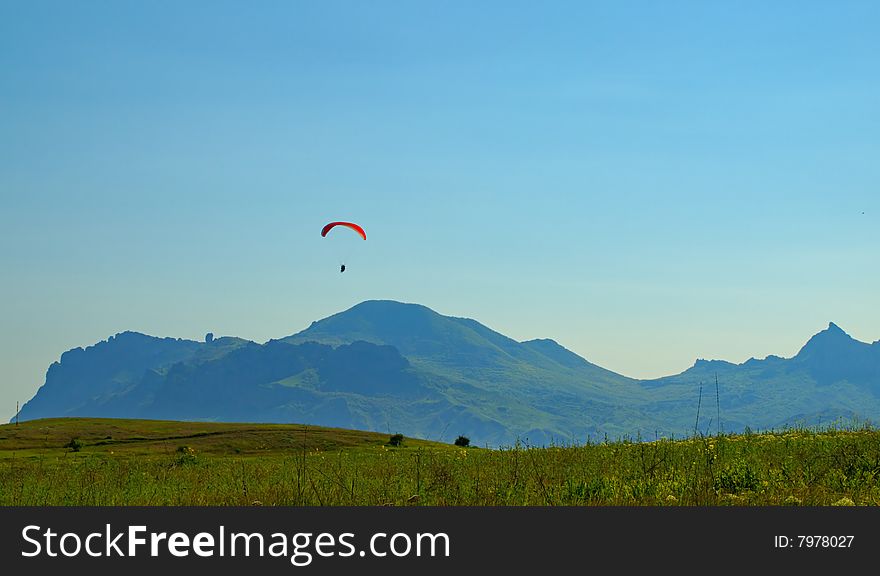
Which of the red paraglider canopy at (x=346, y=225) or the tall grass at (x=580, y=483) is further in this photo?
the red paraglider canopy at (x=346, y=225)

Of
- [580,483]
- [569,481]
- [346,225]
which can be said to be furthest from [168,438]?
[580,483]

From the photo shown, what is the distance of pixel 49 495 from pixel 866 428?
94.5ft

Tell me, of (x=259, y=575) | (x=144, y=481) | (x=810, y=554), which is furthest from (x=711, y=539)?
(x=144, y=481)

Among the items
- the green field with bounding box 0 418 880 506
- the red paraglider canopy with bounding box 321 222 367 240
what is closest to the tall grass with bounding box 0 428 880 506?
the green field with bounding box 0 418 880 506

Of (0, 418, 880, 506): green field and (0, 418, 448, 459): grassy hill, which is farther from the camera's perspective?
(0, 418, 448, 459): grassy hill

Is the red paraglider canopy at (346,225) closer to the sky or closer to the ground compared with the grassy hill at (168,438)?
closer to the sky

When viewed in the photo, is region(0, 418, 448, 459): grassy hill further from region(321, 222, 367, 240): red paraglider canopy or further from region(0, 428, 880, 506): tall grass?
region(0, 428, 880, 506): tall grass

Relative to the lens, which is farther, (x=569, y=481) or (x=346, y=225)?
(x=346, y=225)

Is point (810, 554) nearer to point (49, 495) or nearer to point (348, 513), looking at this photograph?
point (348, 513)

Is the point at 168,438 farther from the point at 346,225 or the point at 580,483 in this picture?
the point at 580,483

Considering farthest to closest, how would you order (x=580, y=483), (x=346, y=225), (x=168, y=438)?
1. (x=168, y=438)
2. (x=346, y=225)
3. (x=580, y=483)

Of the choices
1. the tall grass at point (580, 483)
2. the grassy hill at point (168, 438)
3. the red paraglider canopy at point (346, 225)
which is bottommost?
the tall grass at point (580, 483)

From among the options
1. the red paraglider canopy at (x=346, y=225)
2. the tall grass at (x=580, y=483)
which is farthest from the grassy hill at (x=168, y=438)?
the tall grass at (x=580, y=483)

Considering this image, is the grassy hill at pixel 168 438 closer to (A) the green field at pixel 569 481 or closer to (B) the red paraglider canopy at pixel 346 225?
(B) the red paraglider canopy at pixel 346 225
